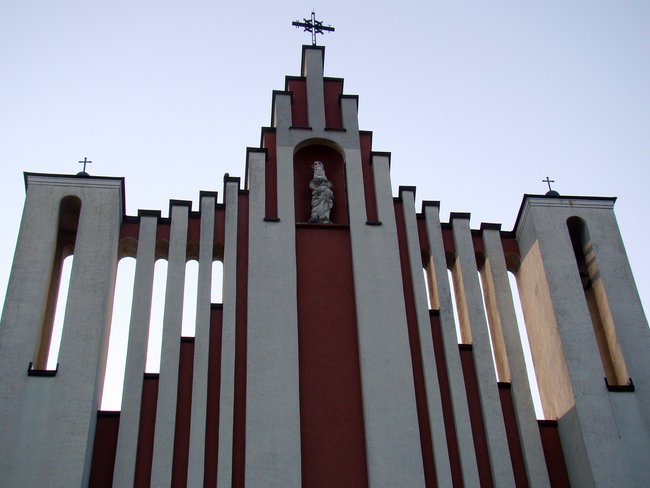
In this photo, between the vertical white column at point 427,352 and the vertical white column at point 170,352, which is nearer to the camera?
the vertical white column at point 170,352

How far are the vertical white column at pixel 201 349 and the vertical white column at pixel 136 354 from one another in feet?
2.91

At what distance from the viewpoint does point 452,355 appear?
16531 mm

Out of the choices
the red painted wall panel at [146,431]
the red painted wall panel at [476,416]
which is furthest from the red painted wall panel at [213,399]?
the red painted wall panel at [476,416]

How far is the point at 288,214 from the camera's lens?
18.1 metres

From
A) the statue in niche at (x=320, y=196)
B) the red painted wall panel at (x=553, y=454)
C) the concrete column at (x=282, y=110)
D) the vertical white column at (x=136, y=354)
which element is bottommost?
the red painted wall panel at (x=553, y=454)

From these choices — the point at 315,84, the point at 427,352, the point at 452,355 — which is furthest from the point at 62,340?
the point at 315,84

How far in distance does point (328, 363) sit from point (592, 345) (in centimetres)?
475

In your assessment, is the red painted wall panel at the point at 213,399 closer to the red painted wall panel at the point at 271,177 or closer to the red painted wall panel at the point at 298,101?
the red painted wall panel at the point at 271,177

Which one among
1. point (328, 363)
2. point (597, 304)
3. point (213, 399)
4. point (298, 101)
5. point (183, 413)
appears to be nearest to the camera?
point (183, 413)

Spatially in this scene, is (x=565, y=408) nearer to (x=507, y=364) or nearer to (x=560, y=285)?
(x=507, y=364)

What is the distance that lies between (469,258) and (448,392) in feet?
9.63

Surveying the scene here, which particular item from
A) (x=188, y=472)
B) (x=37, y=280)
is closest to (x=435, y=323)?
(x=188, y=472)

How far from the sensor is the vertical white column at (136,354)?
1483 centimetres

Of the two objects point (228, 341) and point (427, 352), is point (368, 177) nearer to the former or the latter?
point (427, 352)
